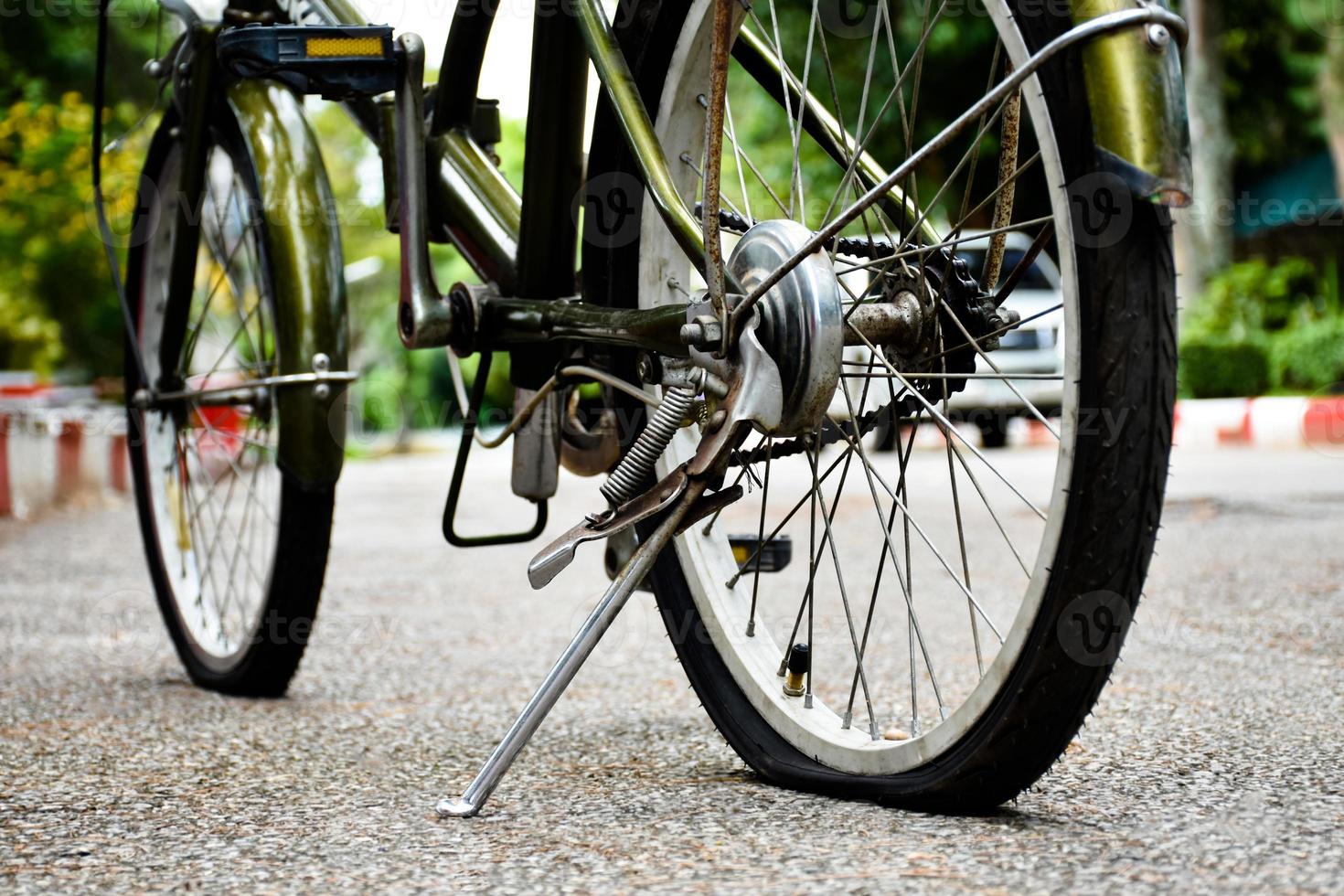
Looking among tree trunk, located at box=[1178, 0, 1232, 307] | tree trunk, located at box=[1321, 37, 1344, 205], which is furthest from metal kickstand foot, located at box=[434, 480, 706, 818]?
tree trunk, located at box=[1321, 37, 1344, 205]

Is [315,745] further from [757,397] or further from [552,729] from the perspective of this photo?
[757,397]

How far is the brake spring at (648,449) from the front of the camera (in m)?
2.03

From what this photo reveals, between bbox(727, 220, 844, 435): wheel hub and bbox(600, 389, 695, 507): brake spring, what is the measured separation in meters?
0.15

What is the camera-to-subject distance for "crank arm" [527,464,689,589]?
2010 millimetres

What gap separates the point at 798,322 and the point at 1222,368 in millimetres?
14413

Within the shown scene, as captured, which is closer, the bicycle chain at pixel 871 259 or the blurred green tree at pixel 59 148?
the bicycle chain at pixel 871 259

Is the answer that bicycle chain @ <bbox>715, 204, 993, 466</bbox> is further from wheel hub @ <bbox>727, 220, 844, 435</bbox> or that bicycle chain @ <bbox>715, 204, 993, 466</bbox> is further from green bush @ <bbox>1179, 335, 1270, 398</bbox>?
green bush @ <bbox>1179, 335, 1270, 398</bbox>

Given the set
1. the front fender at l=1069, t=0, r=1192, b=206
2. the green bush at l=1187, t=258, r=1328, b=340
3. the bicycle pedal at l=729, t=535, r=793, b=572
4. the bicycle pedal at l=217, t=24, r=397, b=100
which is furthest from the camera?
the green bush at l=1187, t=258, r=1328, b=340

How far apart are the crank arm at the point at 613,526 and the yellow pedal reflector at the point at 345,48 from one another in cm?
86

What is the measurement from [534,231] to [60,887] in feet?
3.84

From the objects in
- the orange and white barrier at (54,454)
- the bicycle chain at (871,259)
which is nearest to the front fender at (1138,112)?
the bicycle chain at (871,259)

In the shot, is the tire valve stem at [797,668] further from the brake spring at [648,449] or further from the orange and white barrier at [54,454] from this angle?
the orange and white barrier at [54,454]

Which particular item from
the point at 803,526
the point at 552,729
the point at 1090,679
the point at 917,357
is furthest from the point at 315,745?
the point at 803,526

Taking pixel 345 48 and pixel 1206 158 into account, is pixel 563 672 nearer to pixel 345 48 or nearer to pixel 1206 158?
pixel 345 48
